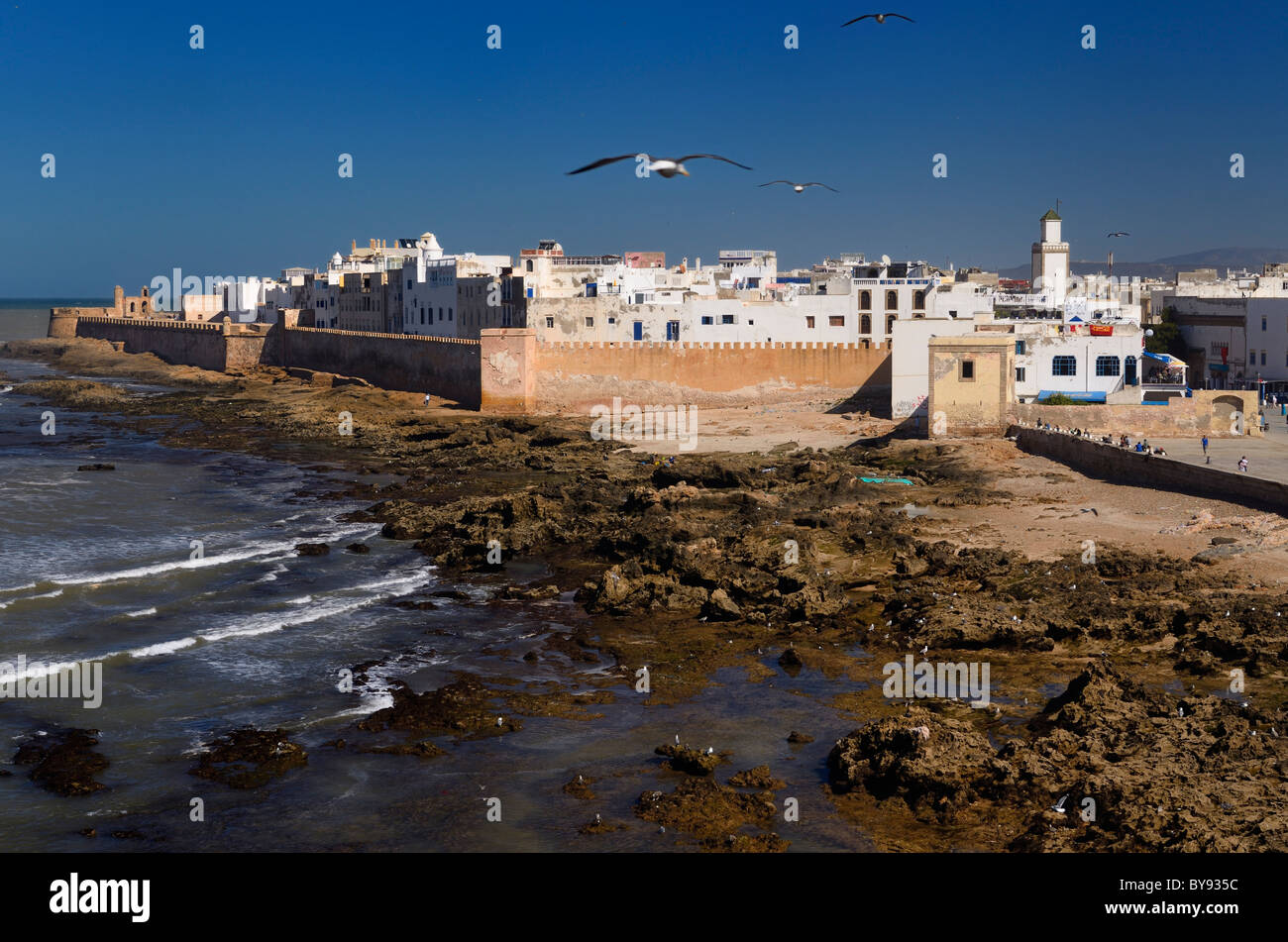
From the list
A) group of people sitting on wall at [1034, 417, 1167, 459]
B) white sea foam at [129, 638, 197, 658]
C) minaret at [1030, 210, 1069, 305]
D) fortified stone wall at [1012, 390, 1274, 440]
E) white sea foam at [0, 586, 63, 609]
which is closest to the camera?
white sea foam at [129, 638, 197, 658]

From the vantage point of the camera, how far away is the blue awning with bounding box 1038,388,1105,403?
37250 mm

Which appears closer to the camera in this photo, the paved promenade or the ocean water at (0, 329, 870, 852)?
the ocean water at (0, 329, 870, 852)

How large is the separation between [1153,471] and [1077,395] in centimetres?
1258

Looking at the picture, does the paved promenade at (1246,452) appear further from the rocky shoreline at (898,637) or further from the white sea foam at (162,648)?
the white sea foam at (162,648)

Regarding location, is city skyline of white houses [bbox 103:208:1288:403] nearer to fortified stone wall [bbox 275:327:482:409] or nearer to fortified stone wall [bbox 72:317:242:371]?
fortified stone wall [bbox 275:327:482:409]

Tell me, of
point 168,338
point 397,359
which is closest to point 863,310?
point 397,359

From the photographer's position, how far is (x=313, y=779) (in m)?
13.3

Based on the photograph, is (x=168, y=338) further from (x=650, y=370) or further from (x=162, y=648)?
(x=162, y=648)

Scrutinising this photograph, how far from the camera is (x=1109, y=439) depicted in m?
28.7

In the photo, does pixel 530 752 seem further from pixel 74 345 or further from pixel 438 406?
pixel 74 345

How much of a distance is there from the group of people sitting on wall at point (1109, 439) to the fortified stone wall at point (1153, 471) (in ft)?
0.76

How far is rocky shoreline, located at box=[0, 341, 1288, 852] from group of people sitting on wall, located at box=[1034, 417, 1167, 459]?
1237 millimetres

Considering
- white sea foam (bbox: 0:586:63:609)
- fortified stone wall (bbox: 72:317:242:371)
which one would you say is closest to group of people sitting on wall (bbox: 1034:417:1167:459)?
white sea foam (bbox: 0:586:63:609)

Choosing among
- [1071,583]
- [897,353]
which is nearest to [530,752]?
[1071,583]
